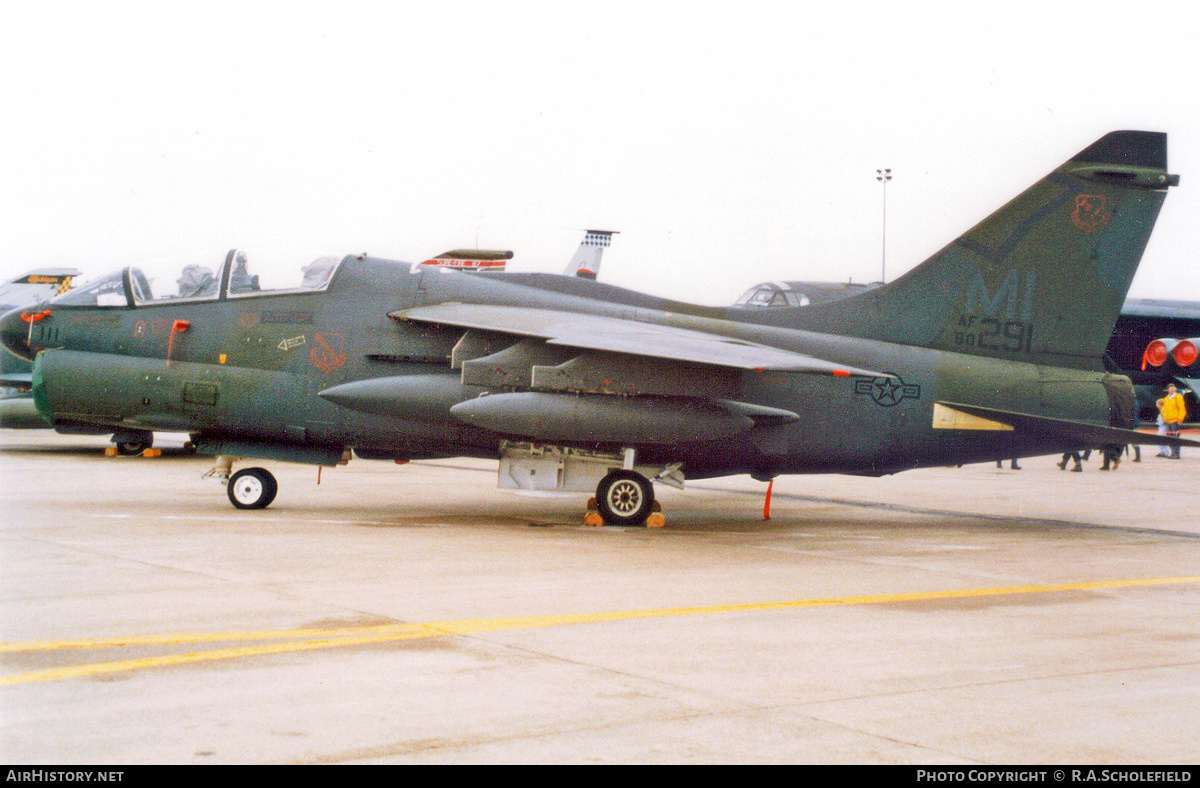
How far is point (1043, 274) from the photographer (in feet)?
43.4

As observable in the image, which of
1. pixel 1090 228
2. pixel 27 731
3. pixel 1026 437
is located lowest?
pixel 27 731

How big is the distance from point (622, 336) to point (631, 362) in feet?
1.16

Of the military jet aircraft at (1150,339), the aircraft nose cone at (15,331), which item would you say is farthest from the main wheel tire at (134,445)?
the military jet aircraft at (1150,339)

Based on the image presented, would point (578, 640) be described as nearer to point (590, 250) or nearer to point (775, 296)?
point (775, 296)

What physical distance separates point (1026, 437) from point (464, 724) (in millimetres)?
9931

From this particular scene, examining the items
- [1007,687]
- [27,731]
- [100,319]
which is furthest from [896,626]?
[100,319]

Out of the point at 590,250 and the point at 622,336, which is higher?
the point at 590,250

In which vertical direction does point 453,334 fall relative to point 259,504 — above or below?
above

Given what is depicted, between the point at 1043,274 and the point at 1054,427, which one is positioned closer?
the point at 1054,427

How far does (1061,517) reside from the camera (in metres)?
14.8

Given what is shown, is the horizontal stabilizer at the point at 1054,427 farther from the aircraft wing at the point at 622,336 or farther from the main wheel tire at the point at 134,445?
the main wheel tire at the point at 134,445

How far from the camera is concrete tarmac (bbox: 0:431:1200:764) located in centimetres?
454

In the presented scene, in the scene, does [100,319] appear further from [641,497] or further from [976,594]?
[976,594]

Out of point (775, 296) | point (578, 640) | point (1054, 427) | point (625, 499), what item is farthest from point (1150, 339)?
point (578, 640)
